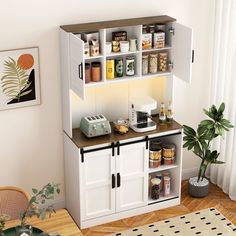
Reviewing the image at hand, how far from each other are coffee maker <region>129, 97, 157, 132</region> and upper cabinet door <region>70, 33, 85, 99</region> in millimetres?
692

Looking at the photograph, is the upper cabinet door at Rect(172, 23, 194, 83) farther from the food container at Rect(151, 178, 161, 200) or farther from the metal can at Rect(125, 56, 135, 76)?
the food container at Rect(151, 178, 161, 200)

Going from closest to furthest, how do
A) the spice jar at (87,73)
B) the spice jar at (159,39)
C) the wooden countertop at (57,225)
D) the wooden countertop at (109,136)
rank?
the wooden countertop at (57,225)
the spice jar at (87,73)
the wooden countertop at (109,136)
the spice jar at (159,39)

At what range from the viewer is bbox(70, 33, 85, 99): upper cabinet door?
16.0 ft

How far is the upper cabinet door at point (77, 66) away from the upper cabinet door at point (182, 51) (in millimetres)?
1055

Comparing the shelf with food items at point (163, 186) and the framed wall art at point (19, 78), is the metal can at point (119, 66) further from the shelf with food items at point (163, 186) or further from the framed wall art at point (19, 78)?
the shelf with food items at point (163, 186)

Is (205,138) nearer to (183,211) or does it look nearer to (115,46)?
(183,211)

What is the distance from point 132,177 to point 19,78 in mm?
1495

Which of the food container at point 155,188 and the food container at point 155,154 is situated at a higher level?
the food container at point 155,154

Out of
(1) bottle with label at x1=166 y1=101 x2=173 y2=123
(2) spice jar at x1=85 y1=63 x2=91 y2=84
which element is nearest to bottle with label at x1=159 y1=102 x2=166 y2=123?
(1) bottle with label at x1=166 y1=101 x2=173 y2=123

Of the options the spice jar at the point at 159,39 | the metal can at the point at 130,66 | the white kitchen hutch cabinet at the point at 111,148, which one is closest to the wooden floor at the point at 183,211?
the white kitchen hutch cabinet at the point at 111,148

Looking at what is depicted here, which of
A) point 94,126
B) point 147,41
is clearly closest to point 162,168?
point 94,126

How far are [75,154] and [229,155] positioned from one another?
175cm

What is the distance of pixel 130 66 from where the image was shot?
5367 millimetres

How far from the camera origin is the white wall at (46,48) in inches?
199
